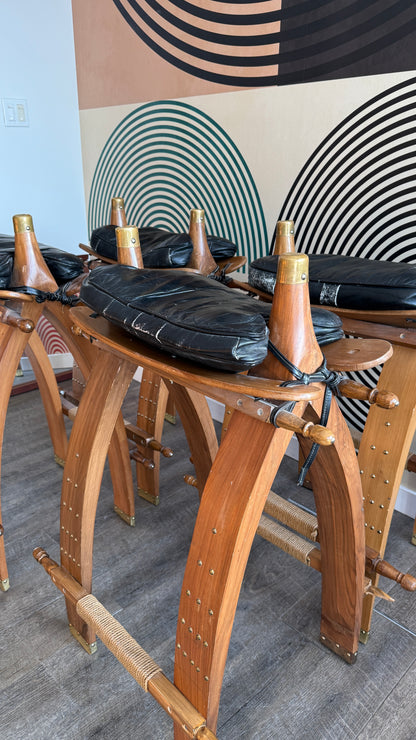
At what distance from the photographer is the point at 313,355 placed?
2.84ft

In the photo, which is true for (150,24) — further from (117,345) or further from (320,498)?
(320,498)

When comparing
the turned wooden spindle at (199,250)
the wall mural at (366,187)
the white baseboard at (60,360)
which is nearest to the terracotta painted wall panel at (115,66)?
the wall mural at (366,187)

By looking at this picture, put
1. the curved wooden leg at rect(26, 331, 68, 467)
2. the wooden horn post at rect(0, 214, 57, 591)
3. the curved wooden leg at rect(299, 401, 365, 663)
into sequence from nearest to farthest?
the curved wooden leg at rect(299, 401, 365, 663) → the wooden horn post at rect(0, 214, 57, 591) → the curved wooden leg at rect(26, 331, 68, 467)

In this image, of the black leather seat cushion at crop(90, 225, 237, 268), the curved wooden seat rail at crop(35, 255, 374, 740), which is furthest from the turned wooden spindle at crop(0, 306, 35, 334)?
the black leather seat cushion at crop(90, 225, 237, 268)

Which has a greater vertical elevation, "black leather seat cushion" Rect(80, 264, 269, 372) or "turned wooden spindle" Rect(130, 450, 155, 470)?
"black leather seat cushion" Rect(80, 264, 269, 372)

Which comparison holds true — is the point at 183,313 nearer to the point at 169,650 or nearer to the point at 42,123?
the point at 169,650

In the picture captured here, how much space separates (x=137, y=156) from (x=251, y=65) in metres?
0.90

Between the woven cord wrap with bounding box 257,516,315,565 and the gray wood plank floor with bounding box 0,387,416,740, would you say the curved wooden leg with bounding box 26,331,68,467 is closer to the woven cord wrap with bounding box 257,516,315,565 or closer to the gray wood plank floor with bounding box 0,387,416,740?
the gray wood plank floor with bounding box 0,387,416,740

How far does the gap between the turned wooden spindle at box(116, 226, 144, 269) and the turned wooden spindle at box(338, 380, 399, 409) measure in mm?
525

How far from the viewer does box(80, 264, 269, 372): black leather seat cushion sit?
0.81m

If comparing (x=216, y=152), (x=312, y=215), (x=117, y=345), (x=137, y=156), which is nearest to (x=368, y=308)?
(x=117, y=345)

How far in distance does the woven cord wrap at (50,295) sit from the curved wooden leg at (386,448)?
849 millimetres

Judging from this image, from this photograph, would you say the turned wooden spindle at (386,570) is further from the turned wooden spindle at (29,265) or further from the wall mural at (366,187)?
the turned wooden spindle at (29,265)

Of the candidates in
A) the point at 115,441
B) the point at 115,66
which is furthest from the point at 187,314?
the point at 115,66
